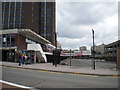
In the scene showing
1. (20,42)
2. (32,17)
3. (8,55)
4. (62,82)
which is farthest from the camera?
(32,17)

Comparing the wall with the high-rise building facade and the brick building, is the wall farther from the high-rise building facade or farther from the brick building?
the high-rise building facade

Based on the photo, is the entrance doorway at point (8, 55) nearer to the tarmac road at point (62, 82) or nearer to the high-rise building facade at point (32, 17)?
the tarmac road at point (62, 82)

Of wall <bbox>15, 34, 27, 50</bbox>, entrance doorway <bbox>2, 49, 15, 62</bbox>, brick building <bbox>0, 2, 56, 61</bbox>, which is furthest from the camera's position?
brick building <bbox>0, 2, 56, 61</bbox>

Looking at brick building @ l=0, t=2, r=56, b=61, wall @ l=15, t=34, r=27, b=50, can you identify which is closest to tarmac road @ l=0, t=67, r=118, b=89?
wall @ l=15, t=34, r=27, b=50

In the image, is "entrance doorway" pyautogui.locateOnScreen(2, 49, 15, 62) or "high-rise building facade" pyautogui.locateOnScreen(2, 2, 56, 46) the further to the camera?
"high-rise building facade" pyautogui.locateOnScreen(2, 2, 56, 46)

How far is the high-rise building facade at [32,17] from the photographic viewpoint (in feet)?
207

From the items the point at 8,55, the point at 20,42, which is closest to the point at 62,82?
the point at 20,42

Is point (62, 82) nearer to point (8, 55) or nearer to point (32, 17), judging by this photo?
point (8, 55)

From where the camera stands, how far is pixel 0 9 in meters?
66.1

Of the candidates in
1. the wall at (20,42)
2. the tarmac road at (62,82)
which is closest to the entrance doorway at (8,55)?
the wall at (20,42)

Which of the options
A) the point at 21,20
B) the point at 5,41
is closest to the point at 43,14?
the point at 21,20

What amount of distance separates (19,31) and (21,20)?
139ft

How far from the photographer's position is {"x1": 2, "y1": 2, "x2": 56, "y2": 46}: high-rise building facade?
63.0 m

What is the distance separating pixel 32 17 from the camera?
6288 cm
